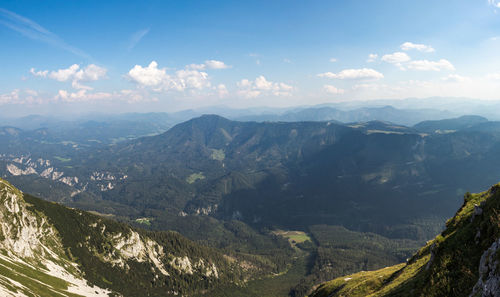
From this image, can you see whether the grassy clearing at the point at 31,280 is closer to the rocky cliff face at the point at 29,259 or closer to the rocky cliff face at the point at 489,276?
the rocky cliff face at the point at 29,259

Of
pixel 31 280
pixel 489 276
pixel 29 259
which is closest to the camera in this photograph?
pixel 489 276

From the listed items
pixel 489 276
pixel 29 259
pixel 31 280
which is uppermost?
pixel 489 276

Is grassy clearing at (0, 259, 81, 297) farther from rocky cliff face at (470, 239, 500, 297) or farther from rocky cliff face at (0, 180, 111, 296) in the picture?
rocky cliff face at (470, 239, 500, 297)

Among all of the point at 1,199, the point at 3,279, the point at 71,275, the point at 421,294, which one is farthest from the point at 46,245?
the point at 421,294

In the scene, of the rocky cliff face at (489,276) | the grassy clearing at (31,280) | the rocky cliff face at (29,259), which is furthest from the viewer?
the rocky cliff face at (29,259)

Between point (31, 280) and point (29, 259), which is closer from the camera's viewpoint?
point (31, 280)

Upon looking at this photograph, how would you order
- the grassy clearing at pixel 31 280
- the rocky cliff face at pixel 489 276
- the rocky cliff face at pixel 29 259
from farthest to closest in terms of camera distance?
the rocky cliff face at pixel 29 259
the grassy clearing at pixel 31 280
the rocky cliff face at pixel 489 276

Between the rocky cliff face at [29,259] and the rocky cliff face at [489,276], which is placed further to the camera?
the rocky cliff face at [29,259]

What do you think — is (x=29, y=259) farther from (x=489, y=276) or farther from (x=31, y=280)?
(x=489, y=276)

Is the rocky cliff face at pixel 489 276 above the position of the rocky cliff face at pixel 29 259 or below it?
above

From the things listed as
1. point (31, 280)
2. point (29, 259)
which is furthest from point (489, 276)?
point (29, 259)

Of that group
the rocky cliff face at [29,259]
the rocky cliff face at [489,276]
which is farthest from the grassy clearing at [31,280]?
the rocky cliff face at [489,276]

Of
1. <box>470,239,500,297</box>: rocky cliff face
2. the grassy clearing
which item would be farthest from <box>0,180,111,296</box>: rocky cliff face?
<box>470,239,500,297</box>: rocky cliff face
